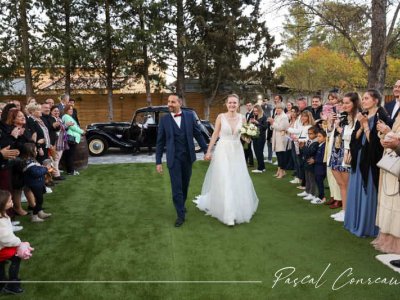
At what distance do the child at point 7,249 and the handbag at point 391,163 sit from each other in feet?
12.2

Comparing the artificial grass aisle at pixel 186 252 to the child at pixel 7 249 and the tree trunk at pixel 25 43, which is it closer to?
the child at pixel 7 249

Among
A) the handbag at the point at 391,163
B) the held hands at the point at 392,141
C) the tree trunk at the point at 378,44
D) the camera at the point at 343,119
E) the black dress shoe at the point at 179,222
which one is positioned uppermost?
the tree trunk at the point at 378,44

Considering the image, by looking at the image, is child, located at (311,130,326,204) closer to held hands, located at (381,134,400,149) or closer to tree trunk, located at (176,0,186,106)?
held hands, located at (381,134,400,149)

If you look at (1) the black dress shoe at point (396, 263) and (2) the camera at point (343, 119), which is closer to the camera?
(1) the black dress shoe at point (396, 263)

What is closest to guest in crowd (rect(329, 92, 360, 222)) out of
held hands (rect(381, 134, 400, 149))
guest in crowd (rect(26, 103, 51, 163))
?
held hands (rect(381, 134, 400, 149))

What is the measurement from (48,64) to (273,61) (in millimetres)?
12142

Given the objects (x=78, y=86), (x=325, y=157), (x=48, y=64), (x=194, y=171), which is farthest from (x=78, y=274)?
(x=78, y=86)

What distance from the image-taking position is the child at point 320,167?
21.6 feet

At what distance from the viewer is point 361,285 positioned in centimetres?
363

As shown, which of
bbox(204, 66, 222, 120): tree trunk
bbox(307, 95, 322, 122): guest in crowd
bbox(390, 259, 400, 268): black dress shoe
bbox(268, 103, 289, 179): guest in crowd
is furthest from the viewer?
bbox(204, 66, 222, 120): tree trunk

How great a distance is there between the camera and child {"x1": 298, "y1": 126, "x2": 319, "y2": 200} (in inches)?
265

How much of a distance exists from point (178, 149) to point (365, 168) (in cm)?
251

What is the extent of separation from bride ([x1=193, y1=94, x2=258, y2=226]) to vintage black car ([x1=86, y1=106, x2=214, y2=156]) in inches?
294

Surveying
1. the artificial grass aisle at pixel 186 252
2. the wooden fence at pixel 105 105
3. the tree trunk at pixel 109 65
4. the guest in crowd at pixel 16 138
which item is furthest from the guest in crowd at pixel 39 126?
the wooden fence at pixel 105 105
